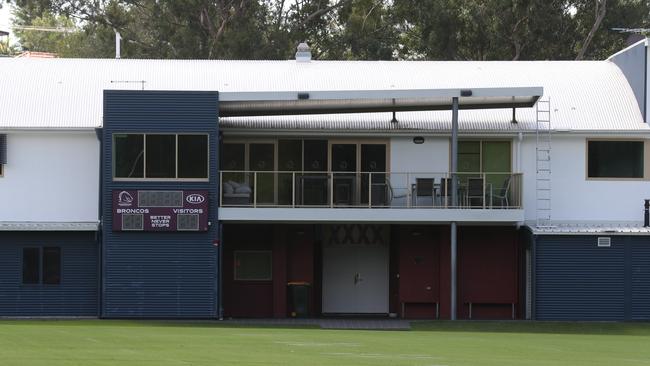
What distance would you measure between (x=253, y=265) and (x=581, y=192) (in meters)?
8.98

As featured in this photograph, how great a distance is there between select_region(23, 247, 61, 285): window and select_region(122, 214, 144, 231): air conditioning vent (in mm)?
2458

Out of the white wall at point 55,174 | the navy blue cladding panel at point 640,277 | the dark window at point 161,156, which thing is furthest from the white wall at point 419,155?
the white wall at point 55,174

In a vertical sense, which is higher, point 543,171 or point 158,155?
point 158,155

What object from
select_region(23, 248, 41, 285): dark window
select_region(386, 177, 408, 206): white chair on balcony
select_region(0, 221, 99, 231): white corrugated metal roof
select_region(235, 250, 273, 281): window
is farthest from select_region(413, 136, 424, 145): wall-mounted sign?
select_region(23, 248, 41, 285): dark window

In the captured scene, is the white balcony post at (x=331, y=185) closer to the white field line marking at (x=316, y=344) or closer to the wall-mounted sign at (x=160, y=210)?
the wall-mounted sign at (x=160, y=210)

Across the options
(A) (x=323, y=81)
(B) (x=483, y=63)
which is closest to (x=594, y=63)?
(B) (x=483, y=63)

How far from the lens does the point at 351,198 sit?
3183cm

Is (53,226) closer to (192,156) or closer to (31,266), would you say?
(31,266)

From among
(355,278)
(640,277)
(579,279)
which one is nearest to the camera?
(640,277)

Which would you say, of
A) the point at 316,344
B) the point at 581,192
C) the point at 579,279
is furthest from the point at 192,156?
the point at 316,344

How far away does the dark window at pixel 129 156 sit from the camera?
102ft

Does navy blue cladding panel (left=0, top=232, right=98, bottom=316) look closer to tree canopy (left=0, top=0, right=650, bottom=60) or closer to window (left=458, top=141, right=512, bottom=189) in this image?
window (left=458, top=141, right=512, bottom=189)

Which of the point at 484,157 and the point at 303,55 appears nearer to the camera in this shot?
the point at 484,157

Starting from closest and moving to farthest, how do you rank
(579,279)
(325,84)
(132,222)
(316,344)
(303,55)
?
(316,344) → (132,222) → (579,279) → (325,84) → (303,55)
